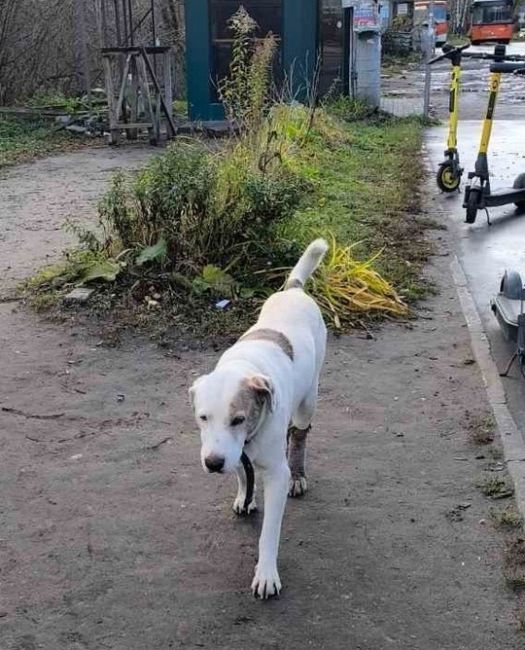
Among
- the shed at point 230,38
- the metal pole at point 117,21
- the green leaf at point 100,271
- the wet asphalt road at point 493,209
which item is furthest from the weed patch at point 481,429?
the metal pole at point 117,21

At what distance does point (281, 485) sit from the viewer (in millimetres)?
3223

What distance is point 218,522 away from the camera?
3744mm

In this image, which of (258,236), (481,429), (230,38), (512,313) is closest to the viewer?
(481,429)

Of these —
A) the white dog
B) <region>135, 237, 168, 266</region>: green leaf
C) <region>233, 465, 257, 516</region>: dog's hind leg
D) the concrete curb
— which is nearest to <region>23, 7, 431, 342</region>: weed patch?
<region>135, 237, 168, 266</region>: green leaf

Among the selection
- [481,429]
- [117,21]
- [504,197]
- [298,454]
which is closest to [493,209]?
[504,197]

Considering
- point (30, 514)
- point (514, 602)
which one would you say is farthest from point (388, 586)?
point (30, 514)

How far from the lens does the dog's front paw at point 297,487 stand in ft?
12.9

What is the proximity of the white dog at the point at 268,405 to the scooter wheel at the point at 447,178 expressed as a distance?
22.1 feet

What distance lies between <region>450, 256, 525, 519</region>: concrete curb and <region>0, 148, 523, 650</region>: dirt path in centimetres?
12

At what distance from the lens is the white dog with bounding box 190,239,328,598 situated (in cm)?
290

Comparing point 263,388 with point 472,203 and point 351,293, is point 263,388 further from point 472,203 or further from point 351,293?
point 472,203

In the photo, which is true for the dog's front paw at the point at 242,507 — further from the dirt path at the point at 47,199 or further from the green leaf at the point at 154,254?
the dirt path at the point at 47,199

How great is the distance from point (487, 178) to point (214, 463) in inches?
282

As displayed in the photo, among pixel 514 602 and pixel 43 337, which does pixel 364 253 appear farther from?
pixel 514 602
